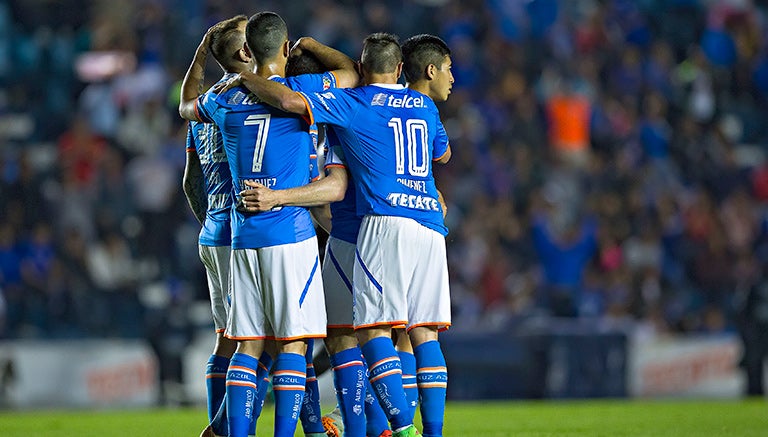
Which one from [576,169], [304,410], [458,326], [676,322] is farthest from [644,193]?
[304,410]

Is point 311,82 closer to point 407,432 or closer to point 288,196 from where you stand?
point 288,196

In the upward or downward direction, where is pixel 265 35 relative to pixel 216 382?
upward

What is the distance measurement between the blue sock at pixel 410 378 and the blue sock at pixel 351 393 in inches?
11.7

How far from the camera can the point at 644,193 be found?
1672 cm

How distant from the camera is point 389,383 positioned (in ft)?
22.3

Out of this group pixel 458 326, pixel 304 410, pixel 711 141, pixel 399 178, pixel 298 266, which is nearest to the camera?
pixel 298 266

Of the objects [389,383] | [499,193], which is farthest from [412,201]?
[499,193]

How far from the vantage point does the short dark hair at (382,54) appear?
7.12 m

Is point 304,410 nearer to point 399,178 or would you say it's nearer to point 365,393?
point 365,393

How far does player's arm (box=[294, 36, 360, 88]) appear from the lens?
23.7 ft

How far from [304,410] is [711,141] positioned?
12.0 metres

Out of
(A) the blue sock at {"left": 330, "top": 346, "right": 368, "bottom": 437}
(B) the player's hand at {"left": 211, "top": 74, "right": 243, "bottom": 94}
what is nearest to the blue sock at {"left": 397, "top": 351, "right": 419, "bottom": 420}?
(A) the blue sock at {"left": 330, "top": 346, "right": 368, "bottom": 437}

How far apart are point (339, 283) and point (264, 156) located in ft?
3.29

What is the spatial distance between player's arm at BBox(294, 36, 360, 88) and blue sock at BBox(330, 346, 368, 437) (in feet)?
5.38
